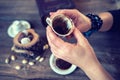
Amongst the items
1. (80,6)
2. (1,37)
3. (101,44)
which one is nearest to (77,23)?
(101,44)

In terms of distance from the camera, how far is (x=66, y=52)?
718 millimetres

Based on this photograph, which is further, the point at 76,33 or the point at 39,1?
the point at 39,1

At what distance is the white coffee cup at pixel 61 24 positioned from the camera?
0.72m

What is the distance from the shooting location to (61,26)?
0.74 metres

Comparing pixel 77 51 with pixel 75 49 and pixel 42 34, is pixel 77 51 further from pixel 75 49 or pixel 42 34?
pixel 42 34

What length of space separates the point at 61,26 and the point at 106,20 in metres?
0.36

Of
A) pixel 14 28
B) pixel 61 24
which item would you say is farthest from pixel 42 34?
pixel 61 24

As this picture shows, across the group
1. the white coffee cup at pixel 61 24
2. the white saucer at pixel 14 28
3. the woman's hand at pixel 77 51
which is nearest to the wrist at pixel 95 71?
the woman's hand at pixel 77 51

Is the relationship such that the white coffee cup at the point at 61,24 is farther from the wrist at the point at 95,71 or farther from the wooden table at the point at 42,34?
the wooden table at the point at 42,34

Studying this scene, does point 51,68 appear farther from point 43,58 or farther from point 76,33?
point 76,33

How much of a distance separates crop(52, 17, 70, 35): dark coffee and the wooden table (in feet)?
0.90

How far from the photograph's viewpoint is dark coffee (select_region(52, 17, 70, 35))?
2.40 ft

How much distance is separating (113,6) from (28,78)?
0.54 meters

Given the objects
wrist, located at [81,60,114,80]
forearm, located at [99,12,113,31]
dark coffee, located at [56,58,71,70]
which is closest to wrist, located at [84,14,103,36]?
forearm, located at [99,12,113,31]
